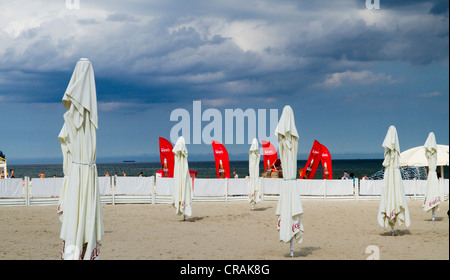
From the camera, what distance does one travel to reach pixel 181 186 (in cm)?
1509

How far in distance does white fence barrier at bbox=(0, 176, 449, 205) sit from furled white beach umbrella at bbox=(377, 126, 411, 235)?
7.37 m

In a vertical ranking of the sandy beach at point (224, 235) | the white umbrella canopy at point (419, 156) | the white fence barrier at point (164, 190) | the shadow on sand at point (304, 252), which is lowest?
the shadow on sand at point (304, 252)

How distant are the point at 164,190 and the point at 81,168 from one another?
14753mm

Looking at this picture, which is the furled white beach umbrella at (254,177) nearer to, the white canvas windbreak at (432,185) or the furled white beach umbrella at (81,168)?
the white canvas windbreak at (432,185)

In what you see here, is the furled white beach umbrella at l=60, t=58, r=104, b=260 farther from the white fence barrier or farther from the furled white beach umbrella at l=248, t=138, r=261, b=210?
the white fence barrier

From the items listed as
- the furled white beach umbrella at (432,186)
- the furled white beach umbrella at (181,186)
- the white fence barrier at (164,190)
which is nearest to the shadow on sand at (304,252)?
the furled white beach umbrella at (181,186)

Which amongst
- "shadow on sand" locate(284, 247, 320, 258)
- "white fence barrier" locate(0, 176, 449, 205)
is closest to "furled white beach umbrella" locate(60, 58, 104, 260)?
"shadow on sand" locate(284, 247, 320, 258)

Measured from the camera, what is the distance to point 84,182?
6.23 m

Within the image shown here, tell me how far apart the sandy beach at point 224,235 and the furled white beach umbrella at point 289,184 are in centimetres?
61

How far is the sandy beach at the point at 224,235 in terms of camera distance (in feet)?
31.0

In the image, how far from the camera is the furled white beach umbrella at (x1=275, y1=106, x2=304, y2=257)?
9.02m

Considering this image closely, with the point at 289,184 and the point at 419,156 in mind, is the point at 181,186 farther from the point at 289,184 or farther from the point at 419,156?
the point at 419,156
